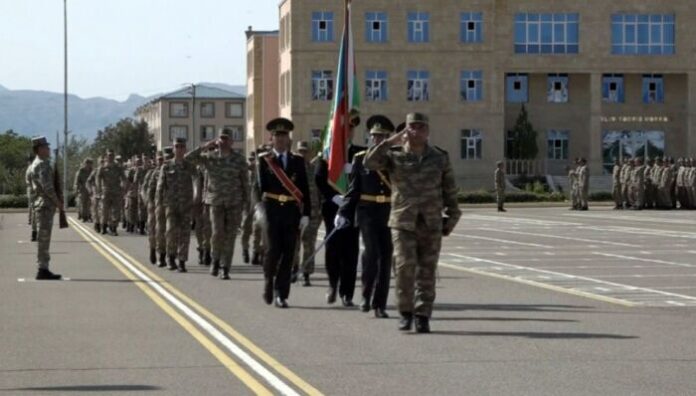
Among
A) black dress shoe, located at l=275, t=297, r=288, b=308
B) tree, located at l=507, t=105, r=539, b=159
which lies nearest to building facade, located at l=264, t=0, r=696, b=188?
tree, located at l=507, t=105, r=539, b=159

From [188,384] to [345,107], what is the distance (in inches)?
342

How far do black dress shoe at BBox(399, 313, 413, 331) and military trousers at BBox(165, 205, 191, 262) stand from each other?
1011 cm

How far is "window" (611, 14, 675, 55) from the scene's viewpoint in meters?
85.6

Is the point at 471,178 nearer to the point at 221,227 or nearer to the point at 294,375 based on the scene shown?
the point at 221,227

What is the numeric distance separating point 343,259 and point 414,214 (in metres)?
3.44

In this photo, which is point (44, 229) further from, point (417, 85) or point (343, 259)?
point (417, 85)

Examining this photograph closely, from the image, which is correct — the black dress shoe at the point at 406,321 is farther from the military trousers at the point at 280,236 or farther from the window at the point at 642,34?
the window at the point at 642,34

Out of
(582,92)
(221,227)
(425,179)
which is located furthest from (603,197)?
(425,179)

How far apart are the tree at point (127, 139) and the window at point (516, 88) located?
57369 millimetres

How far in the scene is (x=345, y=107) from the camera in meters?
19.5

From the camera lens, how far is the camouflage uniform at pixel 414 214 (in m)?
14.7

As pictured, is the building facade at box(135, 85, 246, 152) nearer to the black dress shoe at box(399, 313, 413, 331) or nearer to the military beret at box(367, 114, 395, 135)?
the military beret at box(367, 114, 395, 135)

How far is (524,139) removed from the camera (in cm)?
8675

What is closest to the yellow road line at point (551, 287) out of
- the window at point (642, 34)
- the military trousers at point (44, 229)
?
the military trousers at point (44, 229)
